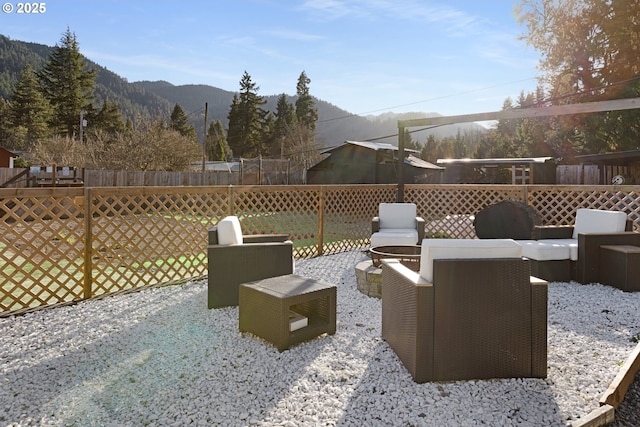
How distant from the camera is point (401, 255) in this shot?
13.3 feet

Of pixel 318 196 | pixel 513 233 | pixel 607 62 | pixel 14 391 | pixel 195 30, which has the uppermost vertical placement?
pixel 607 62

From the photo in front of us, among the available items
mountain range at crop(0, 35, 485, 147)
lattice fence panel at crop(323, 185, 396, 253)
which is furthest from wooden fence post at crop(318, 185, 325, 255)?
mountain range at crop(0, 35, 485, 147)

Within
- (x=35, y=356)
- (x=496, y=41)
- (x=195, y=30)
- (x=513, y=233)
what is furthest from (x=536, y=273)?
(x=195, y=30)

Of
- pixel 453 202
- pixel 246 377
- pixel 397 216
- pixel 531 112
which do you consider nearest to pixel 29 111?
pixel 453 202

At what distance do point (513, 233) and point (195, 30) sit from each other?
6338 millimetres

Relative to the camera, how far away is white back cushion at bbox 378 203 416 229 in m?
6.08

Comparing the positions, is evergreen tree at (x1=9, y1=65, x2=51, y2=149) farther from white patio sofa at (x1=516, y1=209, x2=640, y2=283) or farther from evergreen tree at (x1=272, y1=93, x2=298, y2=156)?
white patio sofa at (x1=516, y1=209, x2=640, y2=283)

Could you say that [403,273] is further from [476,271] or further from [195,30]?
[195,30]

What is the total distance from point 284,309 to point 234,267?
1.09m

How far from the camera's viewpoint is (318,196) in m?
6.46

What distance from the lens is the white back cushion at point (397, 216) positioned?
6.08 m

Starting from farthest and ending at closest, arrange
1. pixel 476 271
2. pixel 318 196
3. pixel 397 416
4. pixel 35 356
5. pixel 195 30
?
1. pixel 195 30
2. pixel 318 196
3. pixel 35 356
4. pixel 476 271
5. pixel 397 416

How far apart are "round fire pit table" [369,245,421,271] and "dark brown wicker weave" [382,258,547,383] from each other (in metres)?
1.74

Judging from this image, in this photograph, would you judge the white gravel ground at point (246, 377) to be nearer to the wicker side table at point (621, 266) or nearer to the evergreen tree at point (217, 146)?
the wicker side table at point (621, 266)
